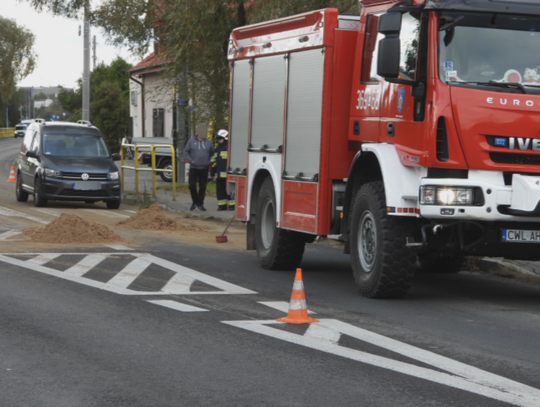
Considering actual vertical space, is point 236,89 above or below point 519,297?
above

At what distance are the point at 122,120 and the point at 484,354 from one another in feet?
179

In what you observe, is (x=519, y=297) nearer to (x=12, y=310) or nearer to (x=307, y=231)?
(x=307, y=231)

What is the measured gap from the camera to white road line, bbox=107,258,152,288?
10.3 m

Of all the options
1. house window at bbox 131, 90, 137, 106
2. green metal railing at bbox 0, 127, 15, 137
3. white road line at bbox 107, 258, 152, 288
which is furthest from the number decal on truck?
green metal railing at bbox 0, 127, 15, 137

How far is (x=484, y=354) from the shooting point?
6.85m

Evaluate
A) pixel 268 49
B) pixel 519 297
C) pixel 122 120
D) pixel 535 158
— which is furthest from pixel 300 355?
pixel 122 120

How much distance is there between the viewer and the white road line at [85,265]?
1105 cm

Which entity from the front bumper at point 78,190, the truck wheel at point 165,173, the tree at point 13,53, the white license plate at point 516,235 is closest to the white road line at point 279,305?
the white license plate at point 516,235

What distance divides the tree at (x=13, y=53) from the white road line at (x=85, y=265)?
8246 centimetres

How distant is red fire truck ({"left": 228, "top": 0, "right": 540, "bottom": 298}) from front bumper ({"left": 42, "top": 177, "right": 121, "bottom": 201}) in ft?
36.9

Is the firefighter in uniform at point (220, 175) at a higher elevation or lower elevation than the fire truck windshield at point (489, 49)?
lower

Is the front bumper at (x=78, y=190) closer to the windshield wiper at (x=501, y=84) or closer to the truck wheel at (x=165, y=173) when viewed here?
the truck wheel at (x=165, y=173)

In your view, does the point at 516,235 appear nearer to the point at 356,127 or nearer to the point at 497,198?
the point at 497,198

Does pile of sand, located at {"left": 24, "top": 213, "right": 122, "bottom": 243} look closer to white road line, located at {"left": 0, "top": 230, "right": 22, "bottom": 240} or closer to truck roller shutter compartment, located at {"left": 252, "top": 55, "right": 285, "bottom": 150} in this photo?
white road line, located at {"left": 0, "top": 230, "right": 22, "bottom": 240}
